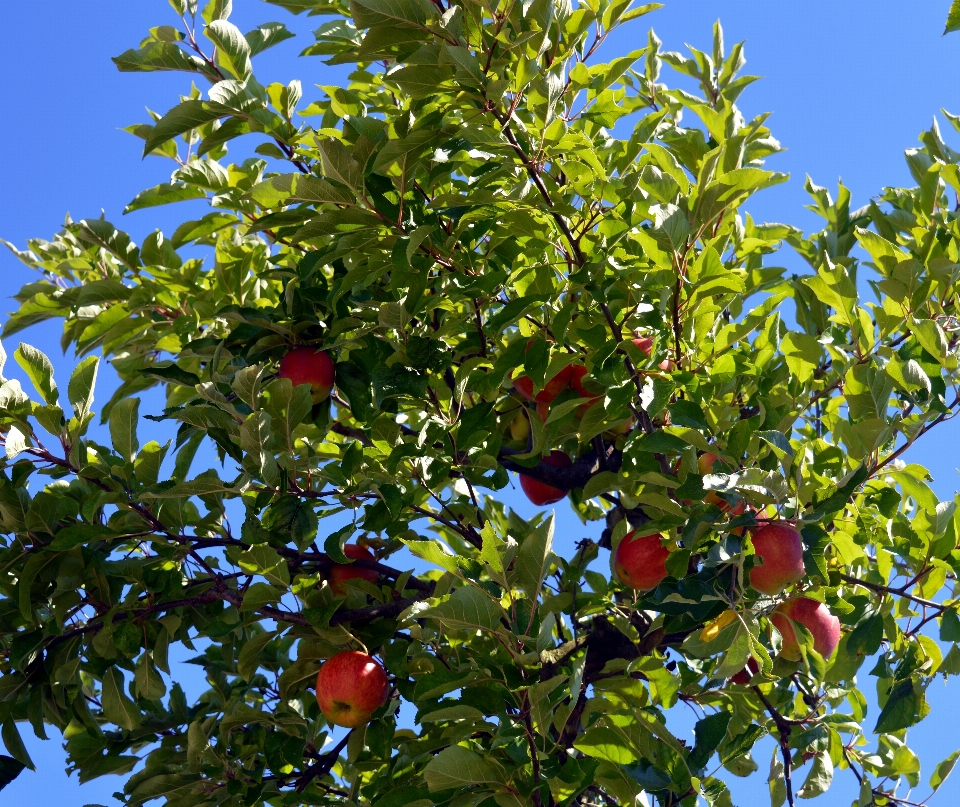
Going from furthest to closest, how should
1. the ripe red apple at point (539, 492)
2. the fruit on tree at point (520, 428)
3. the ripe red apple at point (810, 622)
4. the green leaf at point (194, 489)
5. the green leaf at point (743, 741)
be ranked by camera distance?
the ripe red apple at point (539, 492)
the fruit on tree at point (520, 428)
the ripe red apple at point (810, 622)
the green leaf at point (194, 489)
the green leaf at point (743, 741)

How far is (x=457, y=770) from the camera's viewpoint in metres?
2.16

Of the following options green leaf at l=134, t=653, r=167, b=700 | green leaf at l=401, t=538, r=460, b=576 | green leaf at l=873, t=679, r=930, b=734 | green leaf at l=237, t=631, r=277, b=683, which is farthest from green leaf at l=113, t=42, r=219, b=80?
green leaf at l=873, t=679, r=930, b=734

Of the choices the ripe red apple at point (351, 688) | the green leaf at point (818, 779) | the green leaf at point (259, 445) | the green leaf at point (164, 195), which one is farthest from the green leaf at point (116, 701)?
the green leaf at point (818, 779)

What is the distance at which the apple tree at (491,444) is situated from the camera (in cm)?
223

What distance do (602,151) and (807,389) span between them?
0.90 meters

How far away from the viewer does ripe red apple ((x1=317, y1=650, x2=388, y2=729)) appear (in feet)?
9.00

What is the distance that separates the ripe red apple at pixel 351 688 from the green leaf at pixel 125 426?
2.78 ft

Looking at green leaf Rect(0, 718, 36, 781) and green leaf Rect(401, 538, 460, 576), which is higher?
green leaf Rect(401, 538, 460, 576)

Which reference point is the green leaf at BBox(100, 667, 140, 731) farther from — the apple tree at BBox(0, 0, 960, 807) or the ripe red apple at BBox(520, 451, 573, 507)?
→ the ripe red apple at BBox(520, 451, 573, 507)

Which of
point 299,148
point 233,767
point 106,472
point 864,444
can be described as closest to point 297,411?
point 106,472

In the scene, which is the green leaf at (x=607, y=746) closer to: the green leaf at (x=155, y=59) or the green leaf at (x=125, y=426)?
the green leaf at (x=125, y=426)

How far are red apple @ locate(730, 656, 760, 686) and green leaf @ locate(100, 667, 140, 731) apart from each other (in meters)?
1.91

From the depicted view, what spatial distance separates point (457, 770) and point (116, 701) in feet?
4.57

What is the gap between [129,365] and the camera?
3521 mm
